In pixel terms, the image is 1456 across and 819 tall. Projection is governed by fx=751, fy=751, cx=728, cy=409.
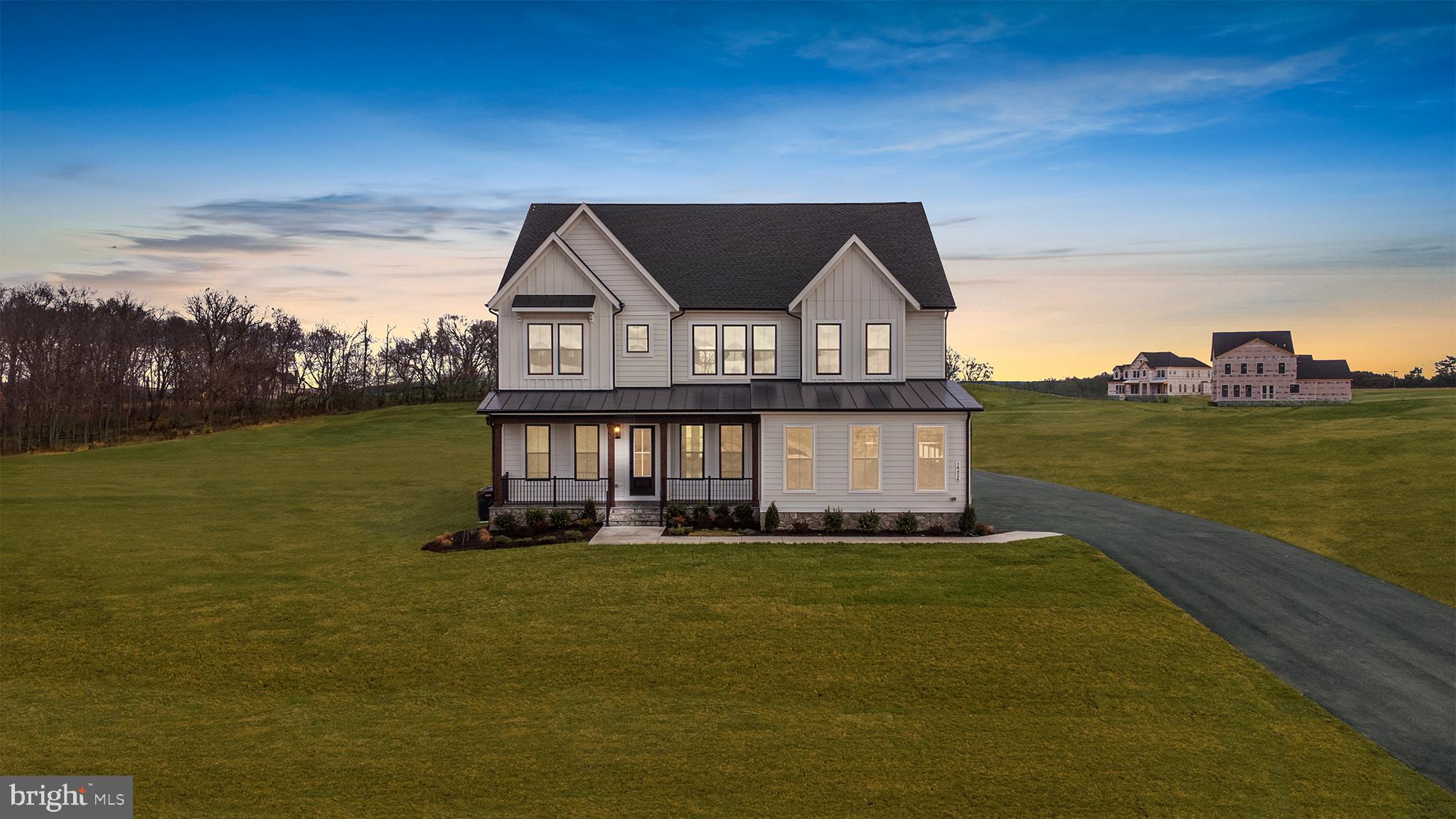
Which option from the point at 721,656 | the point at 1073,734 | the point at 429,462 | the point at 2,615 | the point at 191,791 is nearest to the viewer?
the point at 191,791

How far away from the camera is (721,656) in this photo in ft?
43.0

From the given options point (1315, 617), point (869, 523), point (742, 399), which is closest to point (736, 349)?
point (742, 399)

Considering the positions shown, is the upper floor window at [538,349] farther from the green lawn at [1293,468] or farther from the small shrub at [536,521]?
the green lawn at [1293,468]

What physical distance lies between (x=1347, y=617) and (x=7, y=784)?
75.3ft

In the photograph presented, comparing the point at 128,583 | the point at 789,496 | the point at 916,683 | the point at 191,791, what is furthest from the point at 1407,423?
the point at 128,583

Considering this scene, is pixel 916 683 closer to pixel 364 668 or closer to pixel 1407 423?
pixel 364 668

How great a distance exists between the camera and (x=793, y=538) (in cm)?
2184

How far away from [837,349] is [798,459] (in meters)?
4.32

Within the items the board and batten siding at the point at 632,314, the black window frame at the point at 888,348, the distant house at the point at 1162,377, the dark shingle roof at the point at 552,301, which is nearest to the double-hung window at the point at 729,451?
the board and batten siding at the point at 632,314

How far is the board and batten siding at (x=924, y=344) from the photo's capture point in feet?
84.8

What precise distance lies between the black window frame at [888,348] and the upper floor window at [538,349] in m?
9.92

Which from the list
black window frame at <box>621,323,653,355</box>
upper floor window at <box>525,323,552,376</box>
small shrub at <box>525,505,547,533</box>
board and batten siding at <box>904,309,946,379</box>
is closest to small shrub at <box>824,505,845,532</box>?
board and batten siding at <box>904,309,946,379</box>

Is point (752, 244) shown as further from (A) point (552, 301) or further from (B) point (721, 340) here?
(A) point (552, 301)

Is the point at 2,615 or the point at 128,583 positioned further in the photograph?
the point at 128,583
